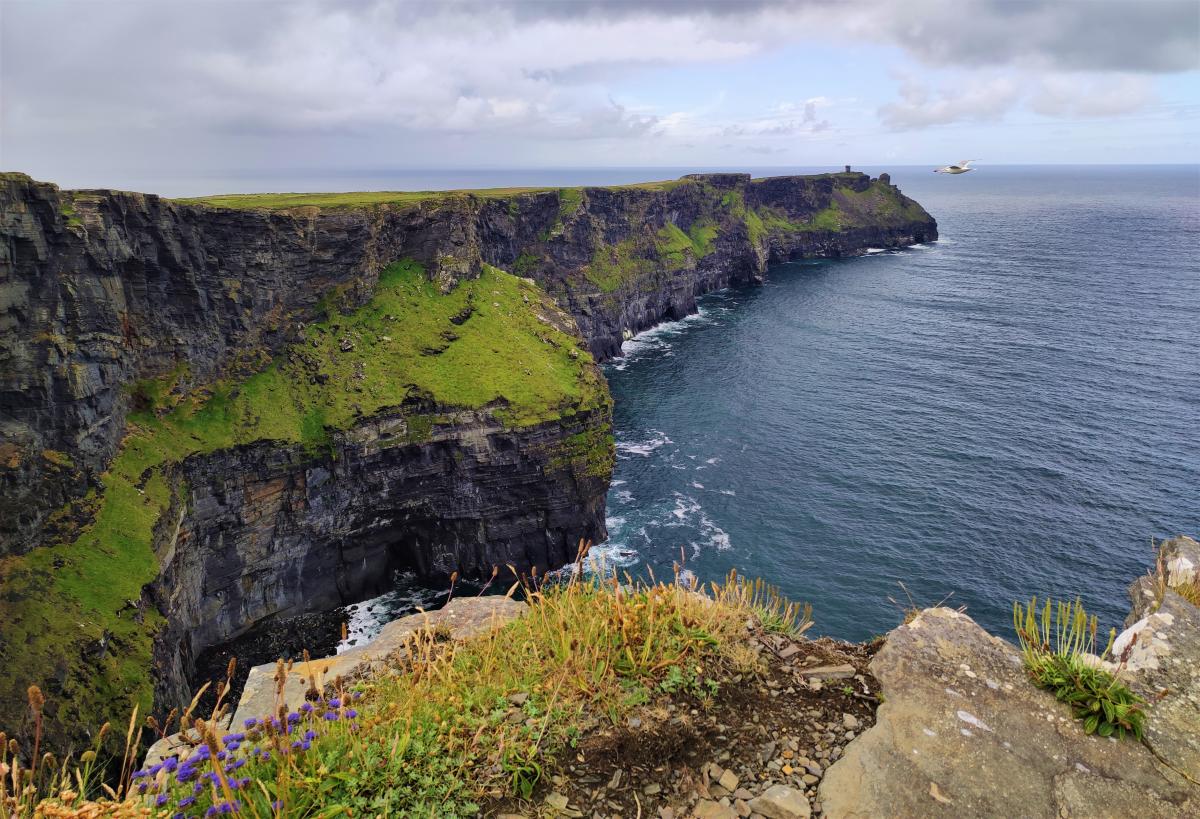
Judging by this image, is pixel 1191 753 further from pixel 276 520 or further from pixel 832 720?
pixel 276 520

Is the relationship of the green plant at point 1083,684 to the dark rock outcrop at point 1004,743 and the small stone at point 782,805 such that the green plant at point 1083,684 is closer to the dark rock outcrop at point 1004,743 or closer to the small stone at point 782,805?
the dark rock outcrop at point 1004,743

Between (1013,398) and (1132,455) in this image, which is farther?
(1013,398)

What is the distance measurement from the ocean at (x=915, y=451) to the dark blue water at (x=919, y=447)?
0.71ft

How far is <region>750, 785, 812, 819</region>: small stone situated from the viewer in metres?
6.71

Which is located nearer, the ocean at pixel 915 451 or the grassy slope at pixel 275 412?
the grassy slope at pixel 275 412

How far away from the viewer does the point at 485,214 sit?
88062mm

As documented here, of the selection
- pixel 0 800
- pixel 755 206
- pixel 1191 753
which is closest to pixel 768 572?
pixel 1191 753

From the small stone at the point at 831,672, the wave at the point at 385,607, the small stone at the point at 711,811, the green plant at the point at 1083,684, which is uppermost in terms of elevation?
the green plant at the point at 1083,684

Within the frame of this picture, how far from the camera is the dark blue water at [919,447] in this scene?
156 ft

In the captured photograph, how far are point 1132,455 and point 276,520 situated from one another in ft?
239

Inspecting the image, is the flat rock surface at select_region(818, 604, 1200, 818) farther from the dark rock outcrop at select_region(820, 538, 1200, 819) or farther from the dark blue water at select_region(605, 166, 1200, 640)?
the dark blue water at select_region(605, 166, 1200, 640)

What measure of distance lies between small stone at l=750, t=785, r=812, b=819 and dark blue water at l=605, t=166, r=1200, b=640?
77.9 ft

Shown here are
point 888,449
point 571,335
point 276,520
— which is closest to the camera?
point 276,520

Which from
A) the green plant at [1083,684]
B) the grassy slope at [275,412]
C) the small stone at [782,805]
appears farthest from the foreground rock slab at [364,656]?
the grassy slope at [275,412]
